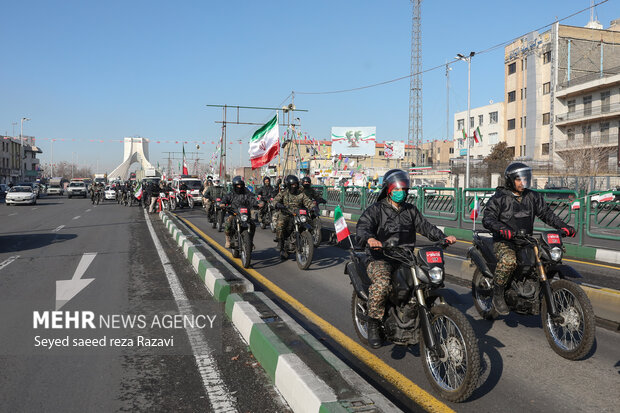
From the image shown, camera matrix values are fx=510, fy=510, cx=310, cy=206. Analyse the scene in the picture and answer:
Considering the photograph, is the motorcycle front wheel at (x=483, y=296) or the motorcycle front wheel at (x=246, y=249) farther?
the motorcycle front wheel at (x=246, y=249)

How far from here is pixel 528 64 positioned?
5272 cm

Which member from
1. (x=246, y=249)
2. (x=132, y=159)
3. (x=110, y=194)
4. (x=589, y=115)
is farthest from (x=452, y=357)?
(x=132, y=159)

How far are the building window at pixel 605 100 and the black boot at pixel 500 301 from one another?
46010 mm

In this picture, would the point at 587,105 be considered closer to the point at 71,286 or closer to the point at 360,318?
the point at 71,286

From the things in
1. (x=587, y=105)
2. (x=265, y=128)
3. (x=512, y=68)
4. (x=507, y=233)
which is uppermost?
(x=512, y=68)

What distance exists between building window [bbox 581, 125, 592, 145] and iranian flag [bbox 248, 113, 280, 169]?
99.8 feet

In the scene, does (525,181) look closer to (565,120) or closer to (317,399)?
Result: (317,399)

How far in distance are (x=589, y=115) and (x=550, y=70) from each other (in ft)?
25.3

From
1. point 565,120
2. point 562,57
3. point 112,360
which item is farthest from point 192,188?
point 562,57

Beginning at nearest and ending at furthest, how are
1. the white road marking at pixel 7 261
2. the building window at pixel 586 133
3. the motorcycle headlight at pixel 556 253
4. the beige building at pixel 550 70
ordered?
the motorcycle headlight at pixel 556 253, the white road marking at pixel 7 261, the building window at pixel 586 133, the beige building at pixel 550 70

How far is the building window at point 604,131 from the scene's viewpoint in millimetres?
42969

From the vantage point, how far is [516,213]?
5.11 m

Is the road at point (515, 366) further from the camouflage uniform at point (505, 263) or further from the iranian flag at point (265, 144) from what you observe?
the iranian flag at point (265, 144)

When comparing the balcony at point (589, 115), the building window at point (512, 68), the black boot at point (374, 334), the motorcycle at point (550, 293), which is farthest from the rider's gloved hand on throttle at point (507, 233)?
the building window at point (512, 68)
